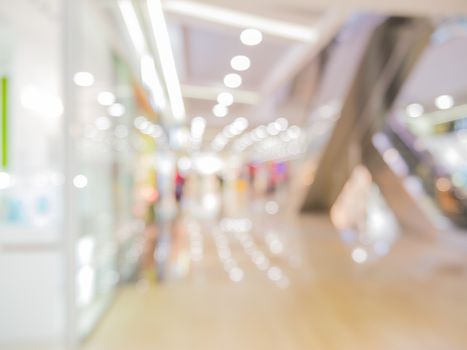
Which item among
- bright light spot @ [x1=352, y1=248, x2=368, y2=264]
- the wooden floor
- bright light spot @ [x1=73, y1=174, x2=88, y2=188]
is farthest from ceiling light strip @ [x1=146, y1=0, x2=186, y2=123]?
bright light spot @ [x1=352, y1=248, x2=368, y2=264]

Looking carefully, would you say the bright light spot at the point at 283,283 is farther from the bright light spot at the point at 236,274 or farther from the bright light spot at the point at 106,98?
the bright light spot at the point at 106,98

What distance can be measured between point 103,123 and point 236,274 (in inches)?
95.5

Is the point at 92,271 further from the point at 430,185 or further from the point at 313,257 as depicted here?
the point at 430,185

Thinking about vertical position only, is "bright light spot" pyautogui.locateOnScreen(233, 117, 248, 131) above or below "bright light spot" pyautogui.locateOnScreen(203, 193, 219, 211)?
above

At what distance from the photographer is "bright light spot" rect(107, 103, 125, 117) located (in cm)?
399

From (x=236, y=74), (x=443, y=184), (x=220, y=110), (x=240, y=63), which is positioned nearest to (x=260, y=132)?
(x=220, y=110)

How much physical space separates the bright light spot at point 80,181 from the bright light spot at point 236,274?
2235 millimetres

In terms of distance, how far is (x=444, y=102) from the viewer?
9500mm

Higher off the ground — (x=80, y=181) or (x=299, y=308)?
A: (x=80, y=181)

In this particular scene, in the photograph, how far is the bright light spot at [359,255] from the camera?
592 cm

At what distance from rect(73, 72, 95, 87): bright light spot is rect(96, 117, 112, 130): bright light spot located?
0.35 meters

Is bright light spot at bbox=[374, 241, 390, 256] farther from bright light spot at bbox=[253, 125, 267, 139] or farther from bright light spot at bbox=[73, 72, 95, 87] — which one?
bright light spot at bbox=[253, 125, 267, 139]

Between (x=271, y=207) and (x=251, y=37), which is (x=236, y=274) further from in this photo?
(x=271, y=207)

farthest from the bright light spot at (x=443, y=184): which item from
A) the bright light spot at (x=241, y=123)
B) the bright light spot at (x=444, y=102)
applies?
the bright light spot at (x=241, y=123)
